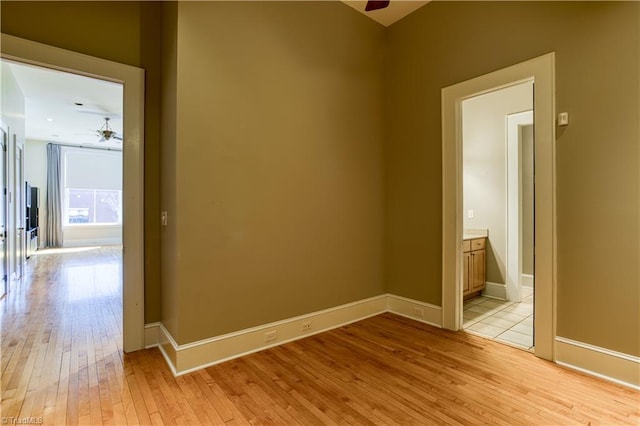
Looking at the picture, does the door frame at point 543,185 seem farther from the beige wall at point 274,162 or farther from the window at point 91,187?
the window at point 91,187

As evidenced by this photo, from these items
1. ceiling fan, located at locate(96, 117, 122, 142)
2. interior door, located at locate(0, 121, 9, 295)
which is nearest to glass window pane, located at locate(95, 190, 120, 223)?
ceiling fan, located at locate(96, 117, 122, 142)

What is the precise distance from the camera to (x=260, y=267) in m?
2.80

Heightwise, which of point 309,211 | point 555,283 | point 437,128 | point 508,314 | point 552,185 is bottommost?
point 508,314

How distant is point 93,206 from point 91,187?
0.67 m

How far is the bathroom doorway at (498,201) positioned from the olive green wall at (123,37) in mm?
3688

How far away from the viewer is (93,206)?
10.8m

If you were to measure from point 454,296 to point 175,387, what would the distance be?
2.63 m

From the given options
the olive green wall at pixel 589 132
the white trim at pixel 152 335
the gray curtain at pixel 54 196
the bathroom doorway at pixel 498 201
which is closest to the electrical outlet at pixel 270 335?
the white trim at pixel 152 335

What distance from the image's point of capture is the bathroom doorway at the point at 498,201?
4.29 metres

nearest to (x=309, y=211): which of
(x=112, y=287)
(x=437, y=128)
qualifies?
(x=437, y=128)

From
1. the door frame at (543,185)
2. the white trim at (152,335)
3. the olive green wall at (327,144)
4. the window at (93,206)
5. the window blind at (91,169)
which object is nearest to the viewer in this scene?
the olive green wall at (327,144)

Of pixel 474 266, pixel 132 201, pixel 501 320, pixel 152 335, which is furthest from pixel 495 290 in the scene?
pixel 132 201

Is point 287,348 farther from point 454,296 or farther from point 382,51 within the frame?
point 382,51

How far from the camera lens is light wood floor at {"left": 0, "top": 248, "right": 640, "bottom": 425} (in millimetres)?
1862
